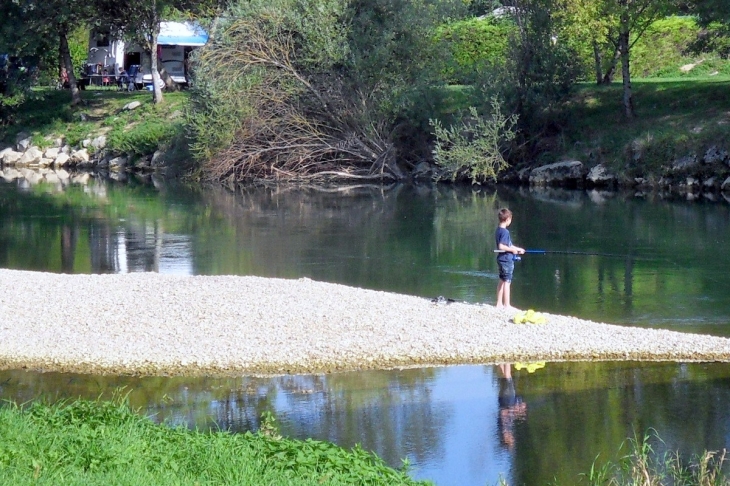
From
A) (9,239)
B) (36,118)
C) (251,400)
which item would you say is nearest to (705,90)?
(9,239)

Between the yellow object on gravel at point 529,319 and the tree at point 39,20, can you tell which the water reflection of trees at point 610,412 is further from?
the tree at point 39,20

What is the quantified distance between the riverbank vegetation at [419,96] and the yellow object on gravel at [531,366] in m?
24.8

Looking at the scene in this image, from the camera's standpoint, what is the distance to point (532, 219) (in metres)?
28.5

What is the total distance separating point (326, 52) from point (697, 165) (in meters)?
15.2

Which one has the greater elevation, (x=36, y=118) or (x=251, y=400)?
(x=36, y=118)

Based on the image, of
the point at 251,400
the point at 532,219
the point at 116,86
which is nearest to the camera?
the point at 251,400

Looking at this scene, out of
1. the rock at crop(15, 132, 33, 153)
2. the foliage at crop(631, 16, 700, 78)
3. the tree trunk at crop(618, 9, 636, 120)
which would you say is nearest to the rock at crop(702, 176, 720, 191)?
the tree trunk at crop(618, 9, 636, 120)

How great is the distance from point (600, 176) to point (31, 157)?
30.5 metres

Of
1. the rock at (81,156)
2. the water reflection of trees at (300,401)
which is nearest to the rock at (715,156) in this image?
the water reflection of trees at (300,401)

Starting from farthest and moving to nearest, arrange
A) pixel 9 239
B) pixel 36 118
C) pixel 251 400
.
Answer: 1. pixel 36 118
2. pixel 9 239
3. pixel 251 400

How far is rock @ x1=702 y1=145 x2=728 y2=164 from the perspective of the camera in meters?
34.6

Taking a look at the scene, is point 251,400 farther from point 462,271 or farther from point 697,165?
point 697,165

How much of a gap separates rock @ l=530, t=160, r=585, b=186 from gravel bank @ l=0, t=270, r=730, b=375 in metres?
23.2

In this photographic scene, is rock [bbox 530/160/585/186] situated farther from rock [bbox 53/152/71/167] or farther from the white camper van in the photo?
rock [bbox 53/152/71/167]
